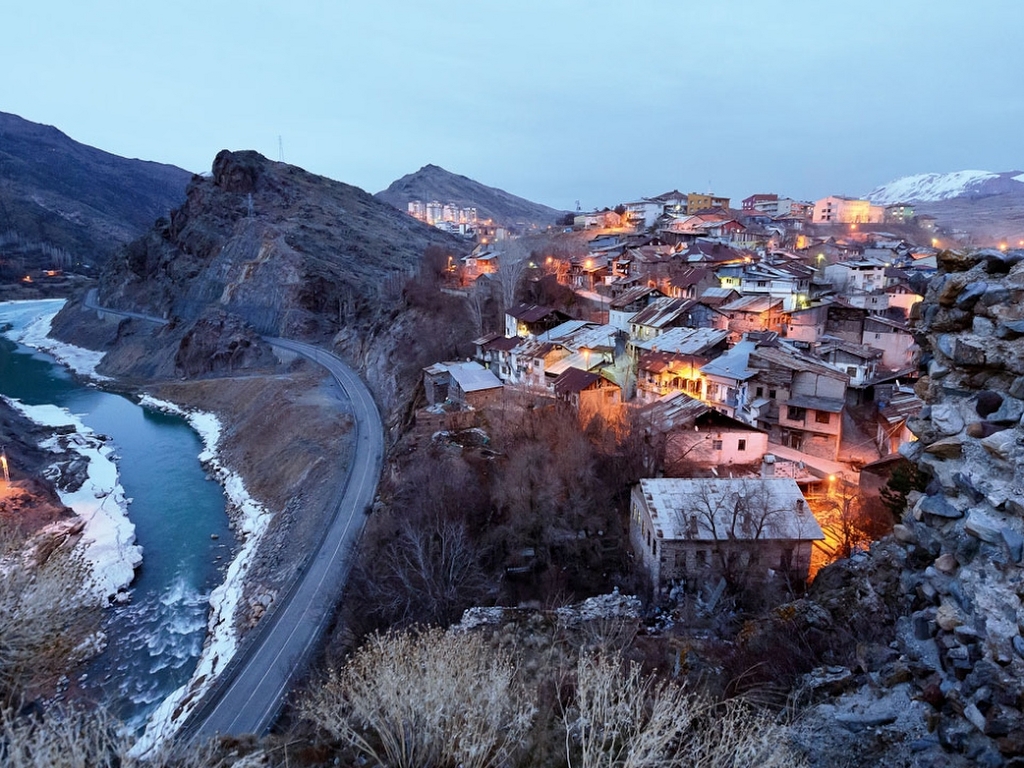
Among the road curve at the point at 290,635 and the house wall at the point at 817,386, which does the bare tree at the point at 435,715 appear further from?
the house wall at the point at 817,386

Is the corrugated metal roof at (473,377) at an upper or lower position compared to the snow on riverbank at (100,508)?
upper

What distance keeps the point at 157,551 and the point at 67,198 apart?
159 meters

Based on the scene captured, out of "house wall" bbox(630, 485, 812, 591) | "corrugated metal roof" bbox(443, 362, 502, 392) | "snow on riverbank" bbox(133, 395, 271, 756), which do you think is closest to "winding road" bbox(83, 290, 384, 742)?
"snow on riverbank" bbox(133, 395, 271, 756)

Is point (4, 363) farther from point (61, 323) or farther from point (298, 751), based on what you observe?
point (298, 751)

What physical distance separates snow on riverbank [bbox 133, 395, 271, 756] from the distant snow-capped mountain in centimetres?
14381

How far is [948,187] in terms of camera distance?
154250 mm

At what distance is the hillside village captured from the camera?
15195 millimetres

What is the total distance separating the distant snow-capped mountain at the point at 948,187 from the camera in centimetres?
13475

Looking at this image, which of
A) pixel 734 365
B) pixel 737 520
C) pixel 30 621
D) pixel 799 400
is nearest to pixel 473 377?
pixel 734 365

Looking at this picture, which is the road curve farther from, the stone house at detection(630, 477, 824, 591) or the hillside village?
the stone house at detection(630, 477, 824, 591)

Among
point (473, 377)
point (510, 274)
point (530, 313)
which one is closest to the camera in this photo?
point (473, 377)

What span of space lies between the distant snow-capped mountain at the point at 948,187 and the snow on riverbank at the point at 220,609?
472 feet

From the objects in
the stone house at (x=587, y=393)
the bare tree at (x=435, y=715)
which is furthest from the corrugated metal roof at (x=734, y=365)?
the bare tree at (x=435, y=715)

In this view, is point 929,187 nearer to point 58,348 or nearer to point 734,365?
point 734,365
